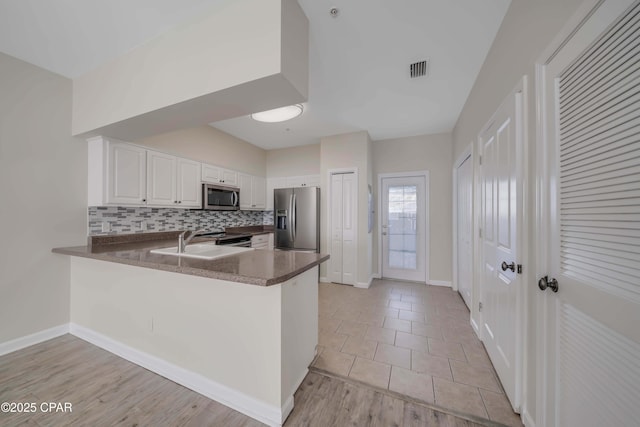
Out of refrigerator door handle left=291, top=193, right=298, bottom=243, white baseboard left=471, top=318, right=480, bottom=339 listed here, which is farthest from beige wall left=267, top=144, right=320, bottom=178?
white baseboard left=471, top=318, right=480, bottom=339

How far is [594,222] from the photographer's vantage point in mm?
841

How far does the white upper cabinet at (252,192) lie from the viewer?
4266mm

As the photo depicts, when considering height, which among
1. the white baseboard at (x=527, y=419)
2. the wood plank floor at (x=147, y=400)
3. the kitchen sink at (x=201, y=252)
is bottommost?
the wood plank floor at (x=147, y=400)

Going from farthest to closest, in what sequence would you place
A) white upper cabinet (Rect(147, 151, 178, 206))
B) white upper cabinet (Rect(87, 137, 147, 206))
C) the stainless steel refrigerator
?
the stainless steel refrigerator, white upper cabinet (Rect(147, 151, 178, 206)), white upper cabinet (Rect(87, 137, 147, 206))

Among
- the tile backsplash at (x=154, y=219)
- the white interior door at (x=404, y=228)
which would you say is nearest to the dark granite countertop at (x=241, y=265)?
the tile backsplash at (x=154, y=219)

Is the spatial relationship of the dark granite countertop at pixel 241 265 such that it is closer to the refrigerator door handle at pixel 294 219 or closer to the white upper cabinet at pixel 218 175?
the white upper cabinet at pixel 218 175

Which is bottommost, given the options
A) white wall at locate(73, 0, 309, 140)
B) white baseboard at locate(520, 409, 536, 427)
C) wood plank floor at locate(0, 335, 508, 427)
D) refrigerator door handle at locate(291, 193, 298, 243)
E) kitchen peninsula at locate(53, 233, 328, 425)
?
wood plank floor at locate(0, 335, 508, 427)

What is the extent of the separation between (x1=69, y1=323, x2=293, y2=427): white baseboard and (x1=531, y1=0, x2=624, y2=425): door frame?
1.40 metres

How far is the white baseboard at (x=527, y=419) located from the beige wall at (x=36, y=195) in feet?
13.4

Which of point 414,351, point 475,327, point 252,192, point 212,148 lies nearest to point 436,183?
point 475,327

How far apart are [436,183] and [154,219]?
15.1 feet

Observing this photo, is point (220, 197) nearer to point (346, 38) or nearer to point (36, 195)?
point (36, 195)

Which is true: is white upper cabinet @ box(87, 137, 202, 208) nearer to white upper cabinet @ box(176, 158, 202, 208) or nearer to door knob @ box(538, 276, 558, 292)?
white upper cabinet @ box(176, 158, 202, 208)

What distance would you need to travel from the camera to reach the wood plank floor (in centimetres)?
134
